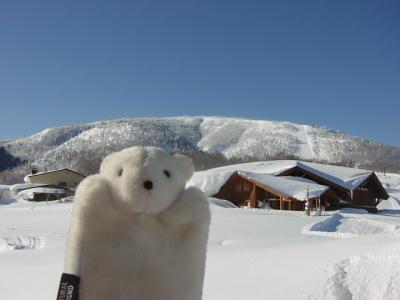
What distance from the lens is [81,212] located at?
2410mm

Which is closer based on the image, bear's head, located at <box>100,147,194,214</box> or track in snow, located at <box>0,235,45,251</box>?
bear's head, located at <box>100,147,194,214</box>

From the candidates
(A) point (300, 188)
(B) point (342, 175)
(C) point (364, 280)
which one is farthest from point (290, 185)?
(C) point (364, 280)

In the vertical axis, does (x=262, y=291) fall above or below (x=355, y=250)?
below

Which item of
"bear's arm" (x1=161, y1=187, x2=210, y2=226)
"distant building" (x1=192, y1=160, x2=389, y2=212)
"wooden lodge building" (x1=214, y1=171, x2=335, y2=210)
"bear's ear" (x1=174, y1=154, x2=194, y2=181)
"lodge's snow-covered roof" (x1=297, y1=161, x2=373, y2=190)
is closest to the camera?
"bear's arm" (x1=161, y1=187, x2=210, y2=226)

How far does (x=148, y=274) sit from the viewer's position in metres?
2.39

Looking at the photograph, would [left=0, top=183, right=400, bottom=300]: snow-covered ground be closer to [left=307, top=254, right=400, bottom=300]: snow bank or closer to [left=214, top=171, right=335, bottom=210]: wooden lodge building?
[left=307, top=254, right=400, bottom=300]: snow bank

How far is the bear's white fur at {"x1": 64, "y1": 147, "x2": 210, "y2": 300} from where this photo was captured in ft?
7.70

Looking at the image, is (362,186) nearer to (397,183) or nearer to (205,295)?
(205,295)

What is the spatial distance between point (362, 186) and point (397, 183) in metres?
61.6

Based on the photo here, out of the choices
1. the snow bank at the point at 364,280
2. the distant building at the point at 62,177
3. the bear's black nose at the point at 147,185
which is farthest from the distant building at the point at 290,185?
the distant building at the point at 62,177

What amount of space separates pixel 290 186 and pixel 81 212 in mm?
25940

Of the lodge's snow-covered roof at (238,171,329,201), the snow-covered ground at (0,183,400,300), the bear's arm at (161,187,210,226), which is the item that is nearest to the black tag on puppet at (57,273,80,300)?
the bear's arm at (161,187,210,226)

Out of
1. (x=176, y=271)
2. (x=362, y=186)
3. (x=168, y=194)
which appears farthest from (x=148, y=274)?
(x=362, y=186)

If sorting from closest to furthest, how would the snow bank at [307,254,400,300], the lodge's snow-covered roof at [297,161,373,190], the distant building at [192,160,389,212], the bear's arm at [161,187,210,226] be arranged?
the bear's arm at [161,187,210,226] → the snow bank at [307,254,400,300] → the distant building at [192,160,389,212] → the lodge's snow-covered roof at [297,161,373,190]
